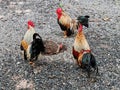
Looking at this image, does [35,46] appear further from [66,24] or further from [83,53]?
[66,24]

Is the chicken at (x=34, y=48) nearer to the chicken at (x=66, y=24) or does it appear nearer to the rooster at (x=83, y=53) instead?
the rooster at (x=83, y=53)

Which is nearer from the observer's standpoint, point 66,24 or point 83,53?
point 83,53

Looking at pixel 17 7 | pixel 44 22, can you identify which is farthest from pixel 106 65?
pixel 17 7

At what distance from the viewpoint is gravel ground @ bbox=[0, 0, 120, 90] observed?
5.12 m

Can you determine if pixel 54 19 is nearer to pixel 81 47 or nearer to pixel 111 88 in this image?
pixel 81 47

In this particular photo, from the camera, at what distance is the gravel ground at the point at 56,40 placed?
5.12m

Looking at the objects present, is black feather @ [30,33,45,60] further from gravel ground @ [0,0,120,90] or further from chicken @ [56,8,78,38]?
chicken @ [56,8,78,38]

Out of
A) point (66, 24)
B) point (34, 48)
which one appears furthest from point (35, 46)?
point (66, 24)

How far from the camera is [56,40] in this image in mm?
6402

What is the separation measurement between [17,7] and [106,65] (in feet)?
12.8

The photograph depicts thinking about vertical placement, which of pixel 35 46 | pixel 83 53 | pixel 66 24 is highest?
pixel 66 24

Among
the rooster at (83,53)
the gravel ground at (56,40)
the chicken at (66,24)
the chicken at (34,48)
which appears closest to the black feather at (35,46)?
the chicken at (34,48)

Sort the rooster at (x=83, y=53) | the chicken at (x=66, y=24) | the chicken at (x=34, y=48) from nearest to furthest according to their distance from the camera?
the rooster at (x=83, y=53) → the chicken at (x=34, y=48) → the chicken at (x=66, y=24)

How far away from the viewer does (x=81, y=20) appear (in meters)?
5.35
